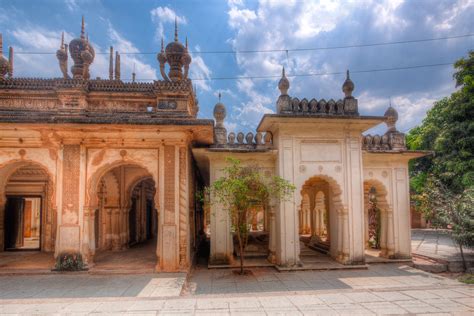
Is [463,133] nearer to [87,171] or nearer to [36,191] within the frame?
[87,171]

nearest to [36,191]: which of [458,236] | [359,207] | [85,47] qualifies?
[85,47]

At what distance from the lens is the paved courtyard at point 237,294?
21.8ft

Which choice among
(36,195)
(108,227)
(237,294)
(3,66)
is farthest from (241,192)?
(36,195)

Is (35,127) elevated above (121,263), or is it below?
above

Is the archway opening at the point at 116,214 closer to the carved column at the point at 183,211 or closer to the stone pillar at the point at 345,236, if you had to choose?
the carved column at the point at 183,211

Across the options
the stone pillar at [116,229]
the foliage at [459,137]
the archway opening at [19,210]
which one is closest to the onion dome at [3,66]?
the archway opening at [19,210]

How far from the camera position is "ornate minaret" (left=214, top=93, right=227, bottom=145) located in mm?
11891

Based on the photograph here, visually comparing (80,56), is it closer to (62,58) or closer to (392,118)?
(62,58)

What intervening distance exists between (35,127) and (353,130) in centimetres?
1082

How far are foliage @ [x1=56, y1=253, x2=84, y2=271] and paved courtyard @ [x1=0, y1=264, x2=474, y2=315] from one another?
0.35 metres

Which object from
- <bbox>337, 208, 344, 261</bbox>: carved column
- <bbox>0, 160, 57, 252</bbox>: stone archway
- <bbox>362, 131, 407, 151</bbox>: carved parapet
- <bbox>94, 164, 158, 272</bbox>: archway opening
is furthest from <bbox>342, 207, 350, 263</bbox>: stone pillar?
<bbox>0, 160, 57, 252</bbox>: stone archway

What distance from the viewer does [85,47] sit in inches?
425

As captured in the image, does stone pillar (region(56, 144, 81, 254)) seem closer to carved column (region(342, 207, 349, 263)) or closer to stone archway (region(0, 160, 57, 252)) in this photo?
stone archway (region(0, 160, 57, 252))

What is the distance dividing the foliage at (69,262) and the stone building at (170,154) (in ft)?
0.53
